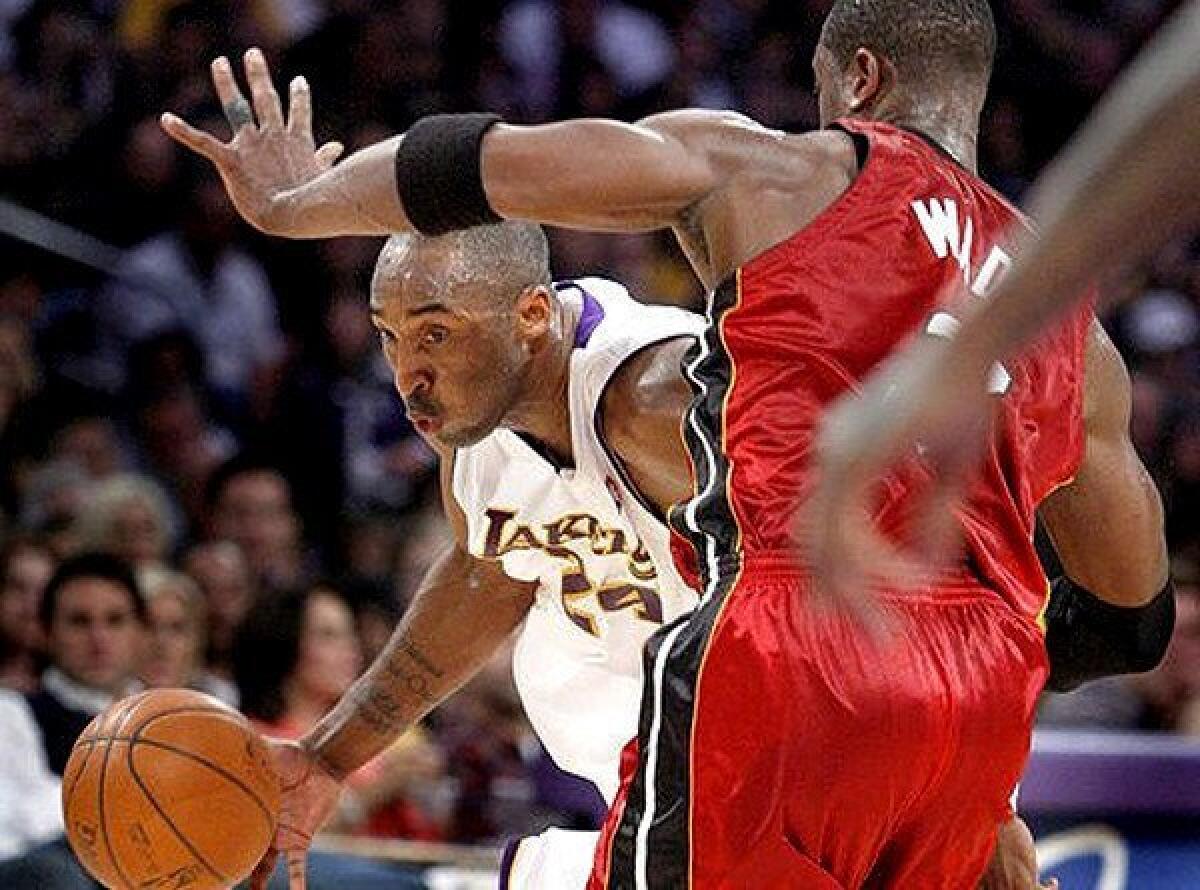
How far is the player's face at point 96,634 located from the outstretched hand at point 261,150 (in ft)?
10.1

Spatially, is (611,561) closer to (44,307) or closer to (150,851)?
(150,851)

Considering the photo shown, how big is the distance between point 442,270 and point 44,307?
17.7 feet

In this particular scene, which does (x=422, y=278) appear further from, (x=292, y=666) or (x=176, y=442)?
(x=176, y=442)

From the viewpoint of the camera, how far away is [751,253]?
3262 mm

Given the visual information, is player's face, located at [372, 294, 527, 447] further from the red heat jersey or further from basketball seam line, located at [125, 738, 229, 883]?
basketball seam line, located at [125, 738, 229, 883]

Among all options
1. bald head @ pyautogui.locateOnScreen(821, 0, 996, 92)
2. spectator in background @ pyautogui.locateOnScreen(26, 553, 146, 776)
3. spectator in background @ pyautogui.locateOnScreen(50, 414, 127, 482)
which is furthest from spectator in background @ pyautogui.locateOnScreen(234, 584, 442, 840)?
bald head @ pyautogui.locateOnScreen(821, 0, 996, 92)

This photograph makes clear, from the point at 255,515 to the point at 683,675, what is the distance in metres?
5.03

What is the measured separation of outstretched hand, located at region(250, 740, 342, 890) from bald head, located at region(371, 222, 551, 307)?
83cm

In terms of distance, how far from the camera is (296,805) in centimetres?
421

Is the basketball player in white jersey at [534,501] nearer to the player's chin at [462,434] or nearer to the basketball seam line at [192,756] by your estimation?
the player's chin at [462,434]

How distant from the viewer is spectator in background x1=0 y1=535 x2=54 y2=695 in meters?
6.93

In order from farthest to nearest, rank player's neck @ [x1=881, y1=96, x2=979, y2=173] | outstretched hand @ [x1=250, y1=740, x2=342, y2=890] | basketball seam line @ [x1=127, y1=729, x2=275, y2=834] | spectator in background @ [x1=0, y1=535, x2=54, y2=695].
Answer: spectator in background @ [x1=0, y1=535, x2=54, y2=695], outstretched hand @ [x1=250, y1=740, x2=342, y2=890], basketball seam line @ [x1=127, y1=729, x2=275, y2=834], player's neck @ [x1=881, y1=96, x2=979, y2=173]

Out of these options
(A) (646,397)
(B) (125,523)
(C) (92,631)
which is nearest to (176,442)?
(B) (125,523)

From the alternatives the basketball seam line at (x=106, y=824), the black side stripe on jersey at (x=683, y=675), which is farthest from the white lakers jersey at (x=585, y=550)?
the basketball seam line at (x=106, y=824)
